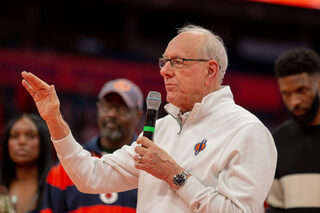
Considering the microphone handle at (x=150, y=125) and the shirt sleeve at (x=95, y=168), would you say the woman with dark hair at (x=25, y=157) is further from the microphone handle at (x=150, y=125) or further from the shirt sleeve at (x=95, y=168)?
the microphone handle at (x=150, y=125)

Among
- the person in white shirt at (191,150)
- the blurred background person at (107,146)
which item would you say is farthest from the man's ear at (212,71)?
the blurred background person at (107,146)

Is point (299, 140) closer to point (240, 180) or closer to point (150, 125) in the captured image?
point (240, 180)

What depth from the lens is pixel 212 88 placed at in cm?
233

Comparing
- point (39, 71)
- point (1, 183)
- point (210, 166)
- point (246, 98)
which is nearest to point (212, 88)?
point (210, 166)

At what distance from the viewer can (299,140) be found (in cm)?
312

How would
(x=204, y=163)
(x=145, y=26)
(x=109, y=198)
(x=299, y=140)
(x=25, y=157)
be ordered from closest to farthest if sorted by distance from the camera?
(x=204, y=163) < (x=299, y=140) < (x=109, y=198) < (x=25, y=157) < (x=145, y=26)

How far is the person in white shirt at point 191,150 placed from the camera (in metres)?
2.03

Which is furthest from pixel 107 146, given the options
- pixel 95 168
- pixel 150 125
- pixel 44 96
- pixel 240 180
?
pixel 240 180

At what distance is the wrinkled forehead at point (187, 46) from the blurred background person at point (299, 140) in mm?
1142

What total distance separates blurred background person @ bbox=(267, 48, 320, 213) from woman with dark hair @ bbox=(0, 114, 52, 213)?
1.85m

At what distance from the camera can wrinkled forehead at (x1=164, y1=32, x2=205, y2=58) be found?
7.41 feet

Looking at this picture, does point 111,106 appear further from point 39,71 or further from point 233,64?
point 233,64

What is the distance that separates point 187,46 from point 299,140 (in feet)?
3.95

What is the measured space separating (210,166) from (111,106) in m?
1.94
